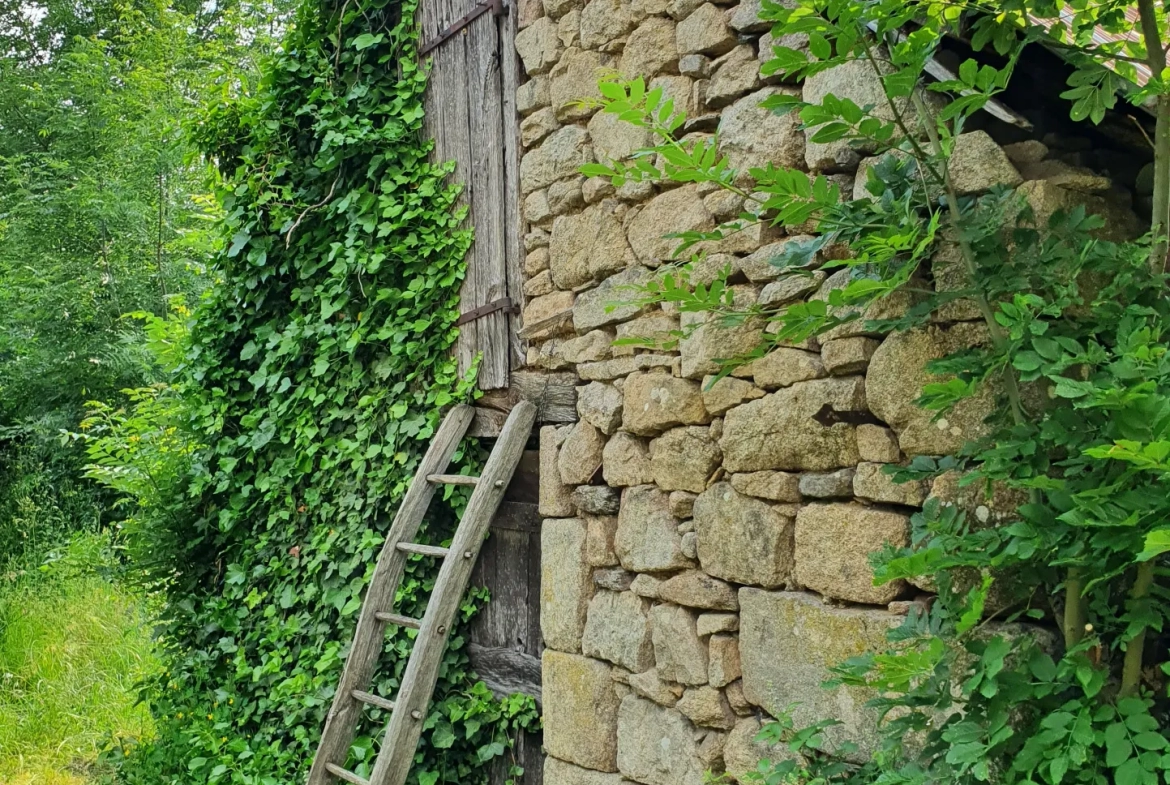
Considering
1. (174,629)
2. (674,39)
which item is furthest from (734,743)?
(174,629)

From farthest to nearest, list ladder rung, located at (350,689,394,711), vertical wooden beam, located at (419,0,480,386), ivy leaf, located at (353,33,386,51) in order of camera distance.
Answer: ivy leaf, located at (353,33,386,51) → vertical wooden beam, located at (419,0,480,386) → ladder rung, located at (350,689,394,711)

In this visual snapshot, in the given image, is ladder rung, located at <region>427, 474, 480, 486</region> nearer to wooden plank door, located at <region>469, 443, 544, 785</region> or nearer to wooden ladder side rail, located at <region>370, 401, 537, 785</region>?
wooden ladder side rail, located at <region>370, 401, 537, 785</region>

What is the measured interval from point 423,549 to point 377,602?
0.97 feet

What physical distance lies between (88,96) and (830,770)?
1163cm

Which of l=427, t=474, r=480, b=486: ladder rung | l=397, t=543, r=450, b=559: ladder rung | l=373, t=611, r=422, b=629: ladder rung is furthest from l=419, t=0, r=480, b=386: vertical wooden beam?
l=373, t=611, r=422, b=629: ladder rung

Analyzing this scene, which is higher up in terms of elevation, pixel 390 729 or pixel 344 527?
pixel 344 527

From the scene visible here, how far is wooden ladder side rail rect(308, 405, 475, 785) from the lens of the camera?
370 cm

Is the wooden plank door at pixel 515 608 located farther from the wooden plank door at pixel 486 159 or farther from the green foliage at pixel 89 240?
the green foliage at pixel 89 240

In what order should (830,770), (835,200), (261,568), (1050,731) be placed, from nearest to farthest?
(1050,731), (835,200), (830,770), (261,568)

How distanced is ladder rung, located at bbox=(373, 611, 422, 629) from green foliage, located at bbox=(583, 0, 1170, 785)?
75.1 inches

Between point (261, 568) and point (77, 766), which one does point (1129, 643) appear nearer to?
point (261, 568)

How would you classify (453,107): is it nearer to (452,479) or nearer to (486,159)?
(486,159)

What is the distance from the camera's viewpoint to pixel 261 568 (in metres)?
4.48

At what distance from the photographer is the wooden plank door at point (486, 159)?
3646 millimetres
